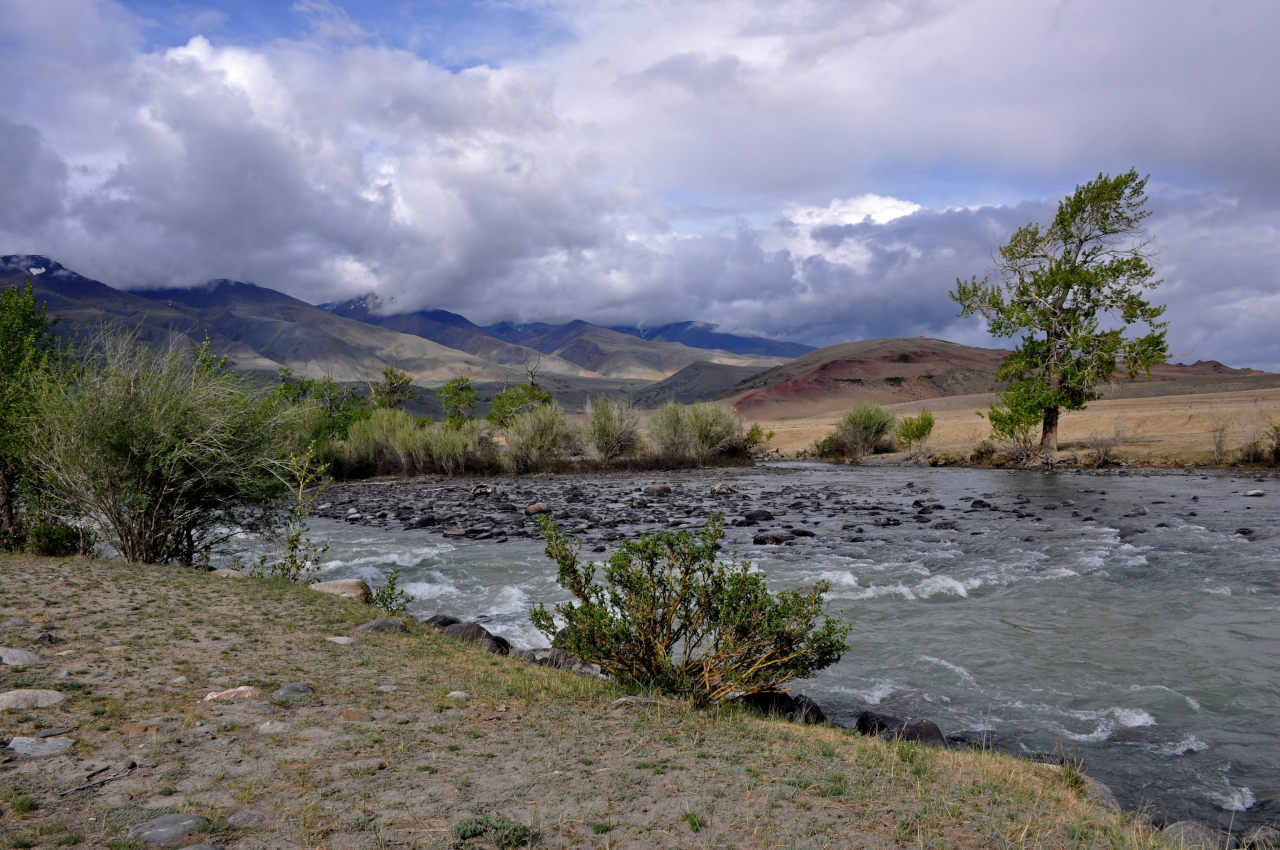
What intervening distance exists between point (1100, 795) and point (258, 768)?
18.9 ft

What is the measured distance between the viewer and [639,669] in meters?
6.65

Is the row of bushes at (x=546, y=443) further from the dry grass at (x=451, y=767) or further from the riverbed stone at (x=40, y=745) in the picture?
the riverbed stone at (x=40, y=745)

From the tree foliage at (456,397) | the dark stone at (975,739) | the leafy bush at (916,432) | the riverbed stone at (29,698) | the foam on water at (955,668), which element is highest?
the tree foliage at (456,397)

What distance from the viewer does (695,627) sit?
6.58 meters

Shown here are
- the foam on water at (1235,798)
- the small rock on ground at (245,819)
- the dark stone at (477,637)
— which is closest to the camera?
the small rock on ground at (245,819)

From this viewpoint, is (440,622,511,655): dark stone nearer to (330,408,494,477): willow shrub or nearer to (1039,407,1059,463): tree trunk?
(1039,407,1059,463): tree trunk

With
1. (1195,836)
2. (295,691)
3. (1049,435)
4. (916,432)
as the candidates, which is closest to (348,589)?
(295,691)

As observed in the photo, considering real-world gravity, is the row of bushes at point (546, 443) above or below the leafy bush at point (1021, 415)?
below

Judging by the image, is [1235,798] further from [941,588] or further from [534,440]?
[534,440]

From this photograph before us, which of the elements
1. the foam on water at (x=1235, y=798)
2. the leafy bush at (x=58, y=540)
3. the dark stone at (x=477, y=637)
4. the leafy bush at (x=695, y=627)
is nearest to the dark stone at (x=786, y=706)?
the leafy bush at (x=695, y=627)

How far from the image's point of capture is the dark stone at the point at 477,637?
8648 mm

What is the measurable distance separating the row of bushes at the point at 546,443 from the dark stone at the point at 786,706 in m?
34.9

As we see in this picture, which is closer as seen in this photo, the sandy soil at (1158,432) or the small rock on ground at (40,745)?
the small rock on ground at (40,745)

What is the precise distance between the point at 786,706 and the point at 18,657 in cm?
679
